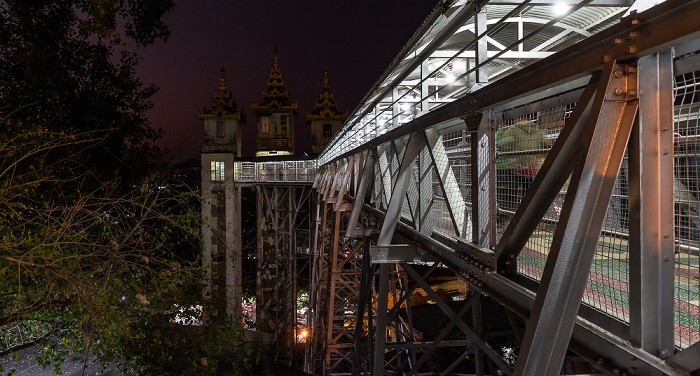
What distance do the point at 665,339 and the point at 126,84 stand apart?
30.0 feet

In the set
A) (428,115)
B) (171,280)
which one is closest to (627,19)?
(428,115)

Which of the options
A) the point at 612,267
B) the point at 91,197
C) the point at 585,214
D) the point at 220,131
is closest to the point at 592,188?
the point at 585,214

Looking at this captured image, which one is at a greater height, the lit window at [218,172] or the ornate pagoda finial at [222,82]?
the ornate pagoda finial at [222,82]

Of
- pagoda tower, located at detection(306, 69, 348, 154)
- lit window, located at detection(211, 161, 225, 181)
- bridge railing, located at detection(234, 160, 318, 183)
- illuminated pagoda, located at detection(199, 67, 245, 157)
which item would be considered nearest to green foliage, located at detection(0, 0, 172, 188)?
bridge railing, located at detection(234, 160, 318, 183)

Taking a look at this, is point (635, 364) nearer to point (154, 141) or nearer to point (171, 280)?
point (171, 280)

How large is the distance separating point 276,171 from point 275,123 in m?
16.9

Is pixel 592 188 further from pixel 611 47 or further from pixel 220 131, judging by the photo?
pixel 220 131

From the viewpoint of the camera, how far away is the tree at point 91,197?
17.6ft

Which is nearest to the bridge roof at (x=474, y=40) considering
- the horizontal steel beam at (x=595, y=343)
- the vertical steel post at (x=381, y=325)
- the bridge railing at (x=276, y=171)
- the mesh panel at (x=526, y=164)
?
the mesh panel at (x=526, y=164)

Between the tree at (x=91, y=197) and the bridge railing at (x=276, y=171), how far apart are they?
1269 cm

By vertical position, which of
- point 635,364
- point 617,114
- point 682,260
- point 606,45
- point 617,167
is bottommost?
point 635,364

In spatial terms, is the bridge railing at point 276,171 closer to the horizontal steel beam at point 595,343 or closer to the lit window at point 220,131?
the lit window at point 220,131

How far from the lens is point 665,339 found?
1268mm

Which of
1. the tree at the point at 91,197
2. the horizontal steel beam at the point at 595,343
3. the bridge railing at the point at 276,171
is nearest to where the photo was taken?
the horizontal steel beam at the point at 595,343
